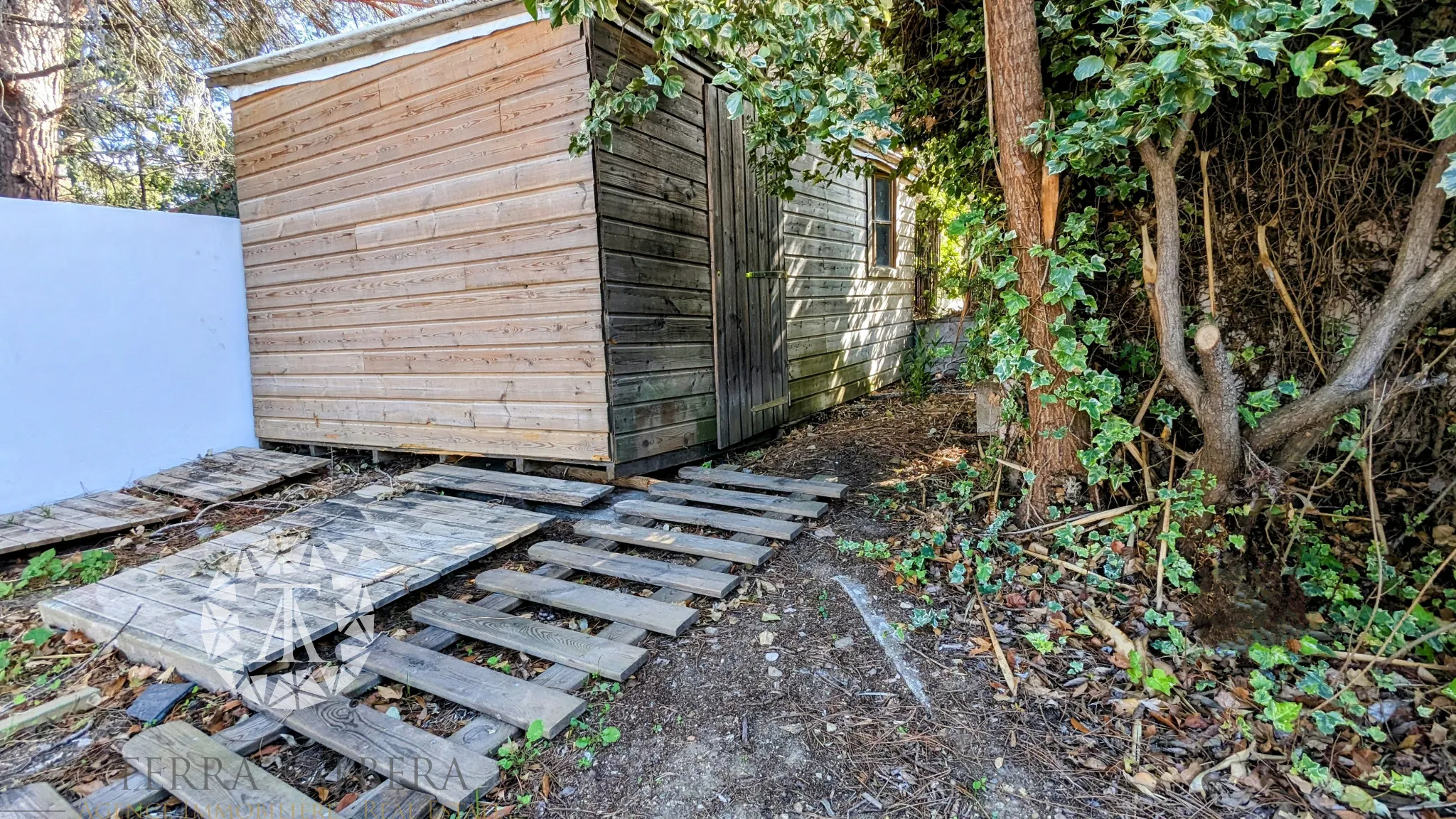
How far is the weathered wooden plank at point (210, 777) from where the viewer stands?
150cm

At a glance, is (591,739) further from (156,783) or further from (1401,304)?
(1401,304)

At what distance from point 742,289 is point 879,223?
344 cm

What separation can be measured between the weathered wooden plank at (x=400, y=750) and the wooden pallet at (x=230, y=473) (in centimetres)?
304

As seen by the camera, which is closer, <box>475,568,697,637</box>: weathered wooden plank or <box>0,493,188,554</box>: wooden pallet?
<box>475,568,697,637</box>: weathered wooden plank

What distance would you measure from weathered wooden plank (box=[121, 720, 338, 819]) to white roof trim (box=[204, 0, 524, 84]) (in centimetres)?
358

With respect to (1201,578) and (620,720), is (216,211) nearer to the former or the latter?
(620,720)

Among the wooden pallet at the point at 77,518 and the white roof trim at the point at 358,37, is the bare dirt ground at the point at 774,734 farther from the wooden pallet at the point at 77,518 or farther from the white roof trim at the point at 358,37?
the white roof trim at the point at 358,37

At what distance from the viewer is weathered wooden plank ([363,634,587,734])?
1.80m

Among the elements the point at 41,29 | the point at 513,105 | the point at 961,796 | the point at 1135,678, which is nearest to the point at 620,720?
the point at 961,796

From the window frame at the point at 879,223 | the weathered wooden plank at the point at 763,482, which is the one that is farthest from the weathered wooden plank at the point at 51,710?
the window frame at the point at 879,223

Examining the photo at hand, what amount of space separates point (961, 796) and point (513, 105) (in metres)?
3.85

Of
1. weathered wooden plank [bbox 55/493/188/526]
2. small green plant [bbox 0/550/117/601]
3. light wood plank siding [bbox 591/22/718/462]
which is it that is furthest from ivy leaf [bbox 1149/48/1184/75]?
weathered wooden plank [bbox 55/493/188/526]

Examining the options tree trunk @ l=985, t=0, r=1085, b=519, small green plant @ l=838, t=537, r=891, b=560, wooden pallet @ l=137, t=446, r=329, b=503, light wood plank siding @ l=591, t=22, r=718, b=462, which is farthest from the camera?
wooden pallet @ l=137, t=446, r=329, b=503

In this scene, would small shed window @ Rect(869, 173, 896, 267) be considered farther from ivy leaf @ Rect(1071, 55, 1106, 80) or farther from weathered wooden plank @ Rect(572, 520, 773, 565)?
ivy leaf @ Rect(1071, 55, 1106, 80)
